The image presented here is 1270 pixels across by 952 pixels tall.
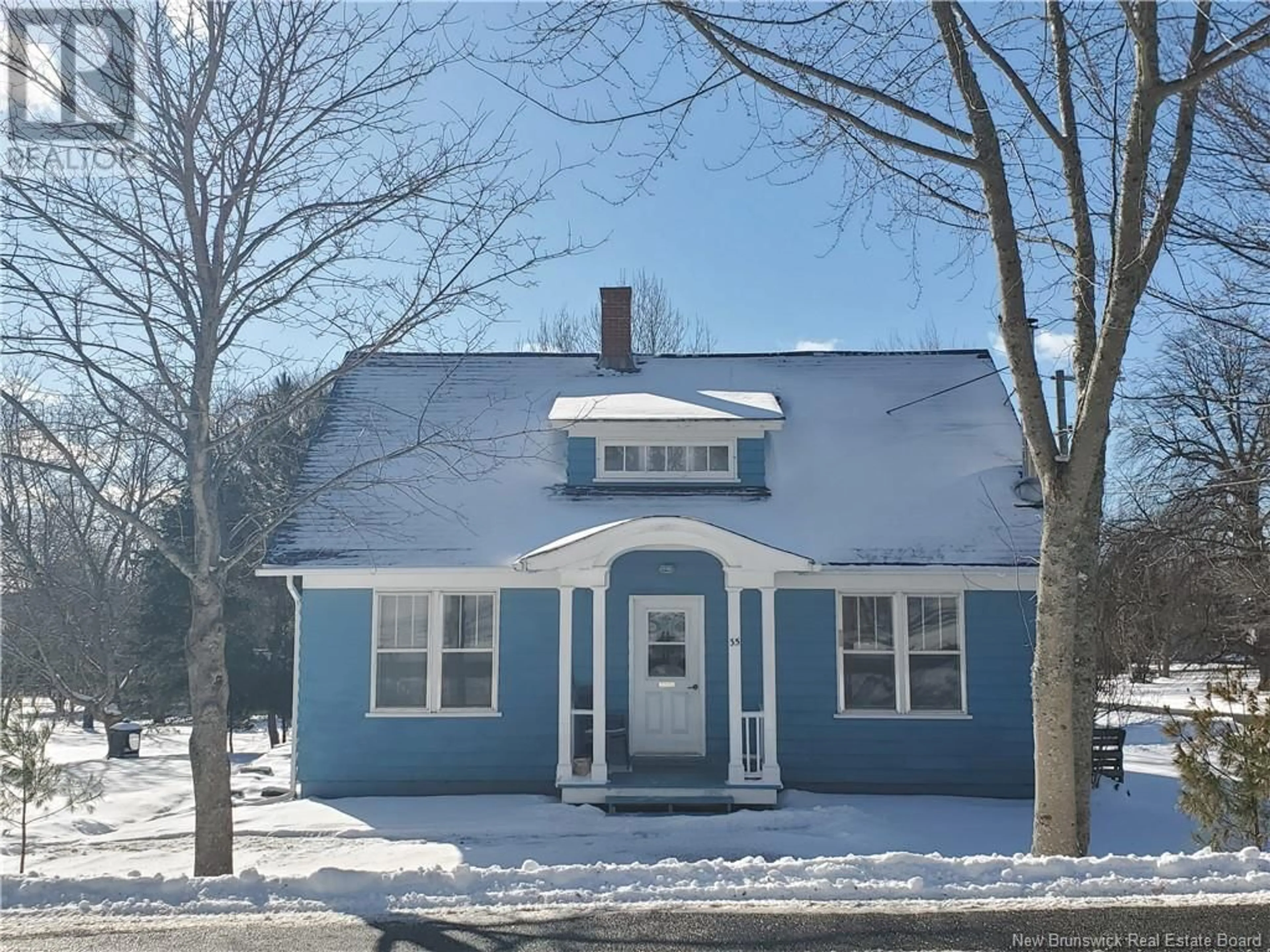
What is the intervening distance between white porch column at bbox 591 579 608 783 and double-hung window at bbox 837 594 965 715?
303 centimetres

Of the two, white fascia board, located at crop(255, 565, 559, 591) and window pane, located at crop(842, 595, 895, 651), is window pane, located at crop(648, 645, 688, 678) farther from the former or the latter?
window pane, located at crop(842, 595, 895, 651)

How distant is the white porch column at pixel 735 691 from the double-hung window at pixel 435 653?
9.87ft

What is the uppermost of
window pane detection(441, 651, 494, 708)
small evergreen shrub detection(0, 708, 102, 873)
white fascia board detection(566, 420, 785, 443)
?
white fascia board detection(566, 420, 785, 443)

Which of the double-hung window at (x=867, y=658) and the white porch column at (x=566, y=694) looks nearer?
the white porch column at (x=566, y=694)

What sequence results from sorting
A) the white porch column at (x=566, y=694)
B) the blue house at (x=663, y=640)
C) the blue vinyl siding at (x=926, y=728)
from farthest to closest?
the blue vinyl siding at (x=926, y=728) → the blue house at (x=663, y=640) → the white porch column at (x=566, y=694)

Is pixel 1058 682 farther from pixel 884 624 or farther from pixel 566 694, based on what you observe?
pixel 566 694

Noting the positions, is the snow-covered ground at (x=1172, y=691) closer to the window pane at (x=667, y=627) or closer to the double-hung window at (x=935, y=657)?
the double-hung window at (x=935, y=657)

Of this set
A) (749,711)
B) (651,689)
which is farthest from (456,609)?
(749,711)

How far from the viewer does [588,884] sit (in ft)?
21.4

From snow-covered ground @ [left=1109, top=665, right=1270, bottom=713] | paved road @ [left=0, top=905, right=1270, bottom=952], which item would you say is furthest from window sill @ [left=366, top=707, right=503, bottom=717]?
snow-covered ground @ [left=1109, top=665, right=1270, bottom=713]

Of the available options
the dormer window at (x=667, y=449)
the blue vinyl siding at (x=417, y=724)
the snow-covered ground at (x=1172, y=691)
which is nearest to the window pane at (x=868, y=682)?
the dormer window at (x=667, y=449)

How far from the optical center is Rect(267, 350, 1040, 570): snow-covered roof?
13094 mm

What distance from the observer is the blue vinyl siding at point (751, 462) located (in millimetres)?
14531

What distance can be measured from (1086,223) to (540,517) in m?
7.82
